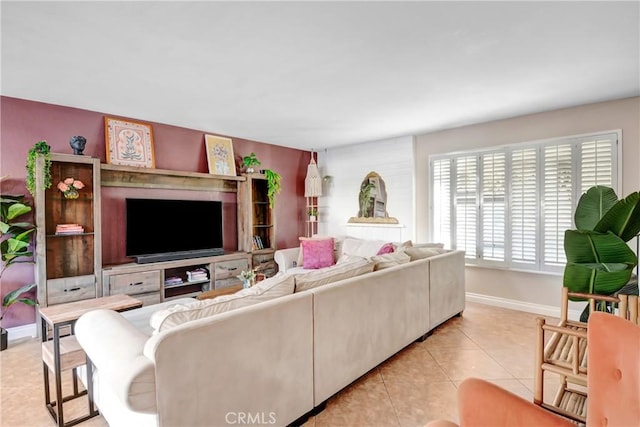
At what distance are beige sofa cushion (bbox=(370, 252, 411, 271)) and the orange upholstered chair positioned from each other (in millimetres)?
1507

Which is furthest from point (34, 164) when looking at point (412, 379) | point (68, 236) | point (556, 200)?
point (556, 200)

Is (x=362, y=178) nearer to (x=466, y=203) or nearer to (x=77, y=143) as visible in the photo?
(x=466, y=203)

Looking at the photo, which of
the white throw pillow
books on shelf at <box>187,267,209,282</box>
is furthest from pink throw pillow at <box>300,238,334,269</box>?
books on shelf at <box>187,267,209,282</box>

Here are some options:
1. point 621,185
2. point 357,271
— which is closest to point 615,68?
point 621,185

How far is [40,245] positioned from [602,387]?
163 inches

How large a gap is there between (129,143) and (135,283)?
5.50 ft

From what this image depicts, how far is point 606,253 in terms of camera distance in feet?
6.70

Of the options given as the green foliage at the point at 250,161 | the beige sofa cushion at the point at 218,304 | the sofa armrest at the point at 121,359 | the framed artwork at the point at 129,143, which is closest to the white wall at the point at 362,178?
the green foliage at the point at 250,161

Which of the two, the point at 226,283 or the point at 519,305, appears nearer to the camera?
the point at 519,305

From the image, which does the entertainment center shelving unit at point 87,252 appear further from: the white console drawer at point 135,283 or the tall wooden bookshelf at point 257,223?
the tall wooden bookshelf at point 257,223

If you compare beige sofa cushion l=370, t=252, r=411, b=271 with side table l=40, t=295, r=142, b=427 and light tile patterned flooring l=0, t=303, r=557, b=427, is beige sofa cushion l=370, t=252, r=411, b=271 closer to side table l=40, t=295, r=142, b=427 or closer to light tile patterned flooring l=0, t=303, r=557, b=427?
light tile patterned flooring l=0, t=303, r=557, b=427

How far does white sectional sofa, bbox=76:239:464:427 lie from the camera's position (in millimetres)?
1314

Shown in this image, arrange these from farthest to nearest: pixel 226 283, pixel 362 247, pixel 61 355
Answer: pixel 362 247 → pixel 226 283 → pixel 61 355

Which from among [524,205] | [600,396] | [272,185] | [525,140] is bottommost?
[600,396]
